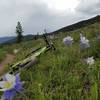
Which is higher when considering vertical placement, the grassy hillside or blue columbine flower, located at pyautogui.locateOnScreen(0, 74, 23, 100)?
blue columbine flower, located at pyautogui.locateOnScreen(0, 74, 23, 100)

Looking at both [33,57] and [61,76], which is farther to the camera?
[33,57]

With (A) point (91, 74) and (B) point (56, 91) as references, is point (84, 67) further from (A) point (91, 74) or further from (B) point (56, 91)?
(B) point (56, 91)

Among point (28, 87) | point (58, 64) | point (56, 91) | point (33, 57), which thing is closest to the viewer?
point (56, 91)

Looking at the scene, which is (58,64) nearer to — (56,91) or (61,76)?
(61,76)

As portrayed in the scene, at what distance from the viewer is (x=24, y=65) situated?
414cm

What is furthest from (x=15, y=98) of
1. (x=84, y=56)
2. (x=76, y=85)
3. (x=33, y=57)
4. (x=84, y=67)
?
(x=84, y=56)

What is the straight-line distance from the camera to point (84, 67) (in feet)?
12.3

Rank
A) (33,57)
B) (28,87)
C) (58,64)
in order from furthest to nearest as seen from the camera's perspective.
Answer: (33,57), (58,64), (28,87)

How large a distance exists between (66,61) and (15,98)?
1208mm

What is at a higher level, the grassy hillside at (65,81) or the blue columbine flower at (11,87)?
the blue columbine flower at (11,87)

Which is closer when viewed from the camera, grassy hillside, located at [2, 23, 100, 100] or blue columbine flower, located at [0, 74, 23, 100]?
blue columbine flower, located at [0, 74, 23, 100]

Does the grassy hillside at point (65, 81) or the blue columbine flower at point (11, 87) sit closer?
the blue columbine flower at point (11, 87)

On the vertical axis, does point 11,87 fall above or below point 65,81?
above

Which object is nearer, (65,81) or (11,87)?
(11,87)
